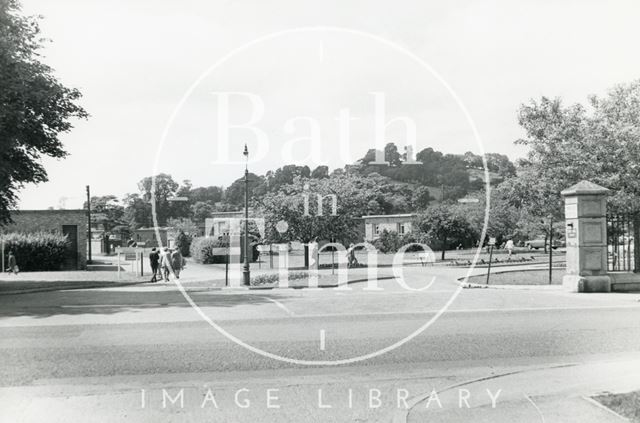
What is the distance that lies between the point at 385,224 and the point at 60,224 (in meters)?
38.7

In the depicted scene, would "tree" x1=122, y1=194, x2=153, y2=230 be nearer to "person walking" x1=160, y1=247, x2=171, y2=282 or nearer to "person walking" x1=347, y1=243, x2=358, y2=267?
"person walking" x1=347, y1=243, x2=358, y2=267

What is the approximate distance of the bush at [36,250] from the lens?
41.7 metres

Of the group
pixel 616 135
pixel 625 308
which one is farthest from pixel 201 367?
pixel 616 135

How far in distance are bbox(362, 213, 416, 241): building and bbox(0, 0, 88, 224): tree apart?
48.1 meters

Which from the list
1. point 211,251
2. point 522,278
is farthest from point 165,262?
point 211,251

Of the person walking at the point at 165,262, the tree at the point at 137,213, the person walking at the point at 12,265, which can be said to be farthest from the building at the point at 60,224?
the tree at the point at 137,213

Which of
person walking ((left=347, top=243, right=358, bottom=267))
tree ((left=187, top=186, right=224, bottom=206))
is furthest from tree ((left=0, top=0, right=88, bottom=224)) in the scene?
tree ((left=187, top=186, right=224, bottom=206))

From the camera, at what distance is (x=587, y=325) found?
1131 cm

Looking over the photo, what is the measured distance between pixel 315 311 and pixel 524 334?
5016 millimetres

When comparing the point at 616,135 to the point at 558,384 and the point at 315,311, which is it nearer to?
the point at 315,311

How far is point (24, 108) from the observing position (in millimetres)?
22094

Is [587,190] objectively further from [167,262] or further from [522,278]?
[167,262]

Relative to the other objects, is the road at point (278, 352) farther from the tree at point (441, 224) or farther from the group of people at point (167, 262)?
the tree at point (441, 224)

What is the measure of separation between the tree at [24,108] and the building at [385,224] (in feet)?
158
